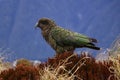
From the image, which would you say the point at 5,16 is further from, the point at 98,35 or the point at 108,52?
the point at 108,52

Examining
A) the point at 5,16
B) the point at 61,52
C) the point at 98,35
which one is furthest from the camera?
the point at 5,16

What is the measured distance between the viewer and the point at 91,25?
13862 cm

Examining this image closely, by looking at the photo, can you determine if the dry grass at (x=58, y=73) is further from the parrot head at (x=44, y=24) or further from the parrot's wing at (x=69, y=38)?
the parrot head at (x=44, y=24)

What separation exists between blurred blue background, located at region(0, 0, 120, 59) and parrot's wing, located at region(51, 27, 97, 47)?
116769 millimetres

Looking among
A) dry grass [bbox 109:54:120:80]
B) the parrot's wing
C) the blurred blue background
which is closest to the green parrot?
the parrot's wing

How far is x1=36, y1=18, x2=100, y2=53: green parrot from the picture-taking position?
30.2 ft

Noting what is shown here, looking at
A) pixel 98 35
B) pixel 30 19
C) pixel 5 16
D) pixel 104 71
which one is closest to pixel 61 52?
pixel 104 71

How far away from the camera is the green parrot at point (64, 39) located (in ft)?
30.2

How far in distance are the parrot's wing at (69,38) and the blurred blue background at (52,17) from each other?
117 metres

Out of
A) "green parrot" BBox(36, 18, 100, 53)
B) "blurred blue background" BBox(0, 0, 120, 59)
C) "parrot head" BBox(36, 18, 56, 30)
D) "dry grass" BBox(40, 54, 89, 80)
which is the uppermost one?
"blurred blue background" BBox(0, 0, 120, 59)

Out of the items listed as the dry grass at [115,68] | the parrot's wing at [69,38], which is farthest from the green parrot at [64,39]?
the dry grass at [115,68]

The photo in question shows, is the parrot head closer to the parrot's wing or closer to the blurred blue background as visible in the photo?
the parrot's wing

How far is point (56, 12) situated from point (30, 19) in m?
7.31

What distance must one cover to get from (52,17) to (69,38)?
435ft
